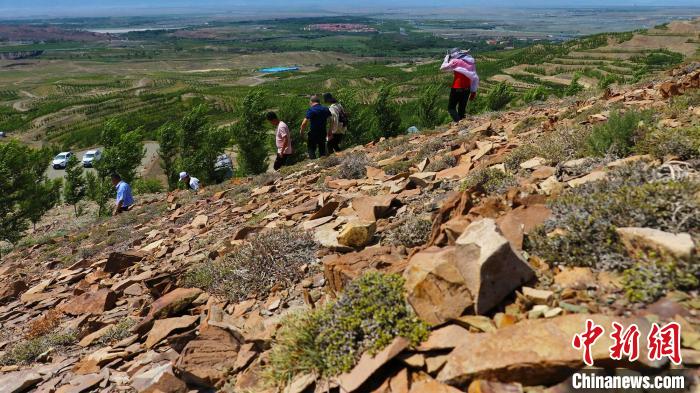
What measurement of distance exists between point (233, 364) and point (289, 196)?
5.09 m

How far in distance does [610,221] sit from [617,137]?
236cm

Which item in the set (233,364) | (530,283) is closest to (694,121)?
(530,283)

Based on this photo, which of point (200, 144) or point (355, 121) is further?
point (355, 121)

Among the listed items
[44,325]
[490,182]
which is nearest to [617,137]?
[490,182]

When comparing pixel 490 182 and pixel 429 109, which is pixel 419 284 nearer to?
pixel 490 182

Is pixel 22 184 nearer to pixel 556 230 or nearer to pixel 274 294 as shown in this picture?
pixel 274 294

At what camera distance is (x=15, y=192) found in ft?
106

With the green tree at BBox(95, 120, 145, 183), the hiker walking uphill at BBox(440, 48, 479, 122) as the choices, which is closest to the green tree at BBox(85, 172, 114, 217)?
the green tree at BBox(95, 120, 145, 183)

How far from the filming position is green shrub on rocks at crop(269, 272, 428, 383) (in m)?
3.24

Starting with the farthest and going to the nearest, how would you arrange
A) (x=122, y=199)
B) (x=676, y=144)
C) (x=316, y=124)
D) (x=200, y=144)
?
(x=200, y=144)
(x=122, y=199)
(x=316, y=124)
(x=676, y=144)

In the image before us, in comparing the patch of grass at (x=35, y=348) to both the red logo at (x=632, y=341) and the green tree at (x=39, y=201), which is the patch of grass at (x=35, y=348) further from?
the green tree at (x=39, y=201)

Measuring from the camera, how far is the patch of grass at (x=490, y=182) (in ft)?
17.3

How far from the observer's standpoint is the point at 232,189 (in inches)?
483

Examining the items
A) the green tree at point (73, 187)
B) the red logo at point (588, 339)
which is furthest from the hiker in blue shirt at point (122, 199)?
the green tree at point (73, 187)
